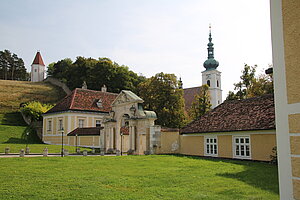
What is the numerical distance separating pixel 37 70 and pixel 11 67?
10356mm

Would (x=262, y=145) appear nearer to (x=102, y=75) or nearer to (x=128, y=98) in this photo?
(x=128, y=98)

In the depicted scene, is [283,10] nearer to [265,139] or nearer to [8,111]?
[265,139]

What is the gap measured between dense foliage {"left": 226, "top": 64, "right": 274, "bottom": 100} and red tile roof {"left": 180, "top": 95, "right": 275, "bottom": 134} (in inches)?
473

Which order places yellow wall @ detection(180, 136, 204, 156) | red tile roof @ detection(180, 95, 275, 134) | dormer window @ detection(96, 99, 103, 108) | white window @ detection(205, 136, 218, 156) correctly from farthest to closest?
dormer window @ detection(96, 99, 103, 108), yellow wall @ detection(180, 136, 204, 156), white window @ detection(205, 136, 218, 156), red tile roof @ detection(180, 95, 275, 134)

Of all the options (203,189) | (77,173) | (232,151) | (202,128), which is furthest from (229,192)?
(202,128)

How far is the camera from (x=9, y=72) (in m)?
97.7

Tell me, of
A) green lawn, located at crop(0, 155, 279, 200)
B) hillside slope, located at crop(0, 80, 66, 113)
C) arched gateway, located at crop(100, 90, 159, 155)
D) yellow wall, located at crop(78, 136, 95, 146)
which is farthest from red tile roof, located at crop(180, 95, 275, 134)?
hillside slope, located at crop(0, 80, 66, 113)

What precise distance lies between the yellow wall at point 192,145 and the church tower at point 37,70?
3550 inches

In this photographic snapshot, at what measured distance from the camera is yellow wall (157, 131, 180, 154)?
2769 cm

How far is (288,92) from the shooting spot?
23.1 ft

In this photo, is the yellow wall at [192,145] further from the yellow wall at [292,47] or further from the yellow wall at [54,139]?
the yellow wall at [54,139]

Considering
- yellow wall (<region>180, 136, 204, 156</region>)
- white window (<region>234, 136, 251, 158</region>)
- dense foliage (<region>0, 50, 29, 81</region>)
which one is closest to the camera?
white window (<region>234, 136, 251, 158</region>)

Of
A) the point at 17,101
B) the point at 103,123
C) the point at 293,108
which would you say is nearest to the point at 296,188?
the point at 293,108

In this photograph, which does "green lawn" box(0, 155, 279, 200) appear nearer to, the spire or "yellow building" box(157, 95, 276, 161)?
"yellow building" box(157, 95, 276, 161)
